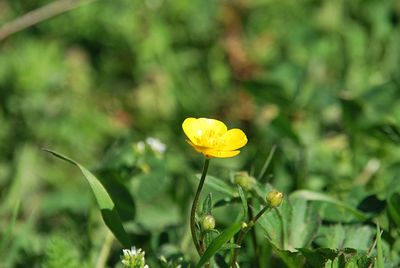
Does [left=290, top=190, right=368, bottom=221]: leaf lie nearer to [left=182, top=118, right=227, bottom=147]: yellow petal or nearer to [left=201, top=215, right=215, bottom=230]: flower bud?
[left=182, top=118, right=227, bottom=147]: yellow petal

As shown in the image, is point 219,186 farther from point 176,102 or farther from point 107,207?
point 176,102

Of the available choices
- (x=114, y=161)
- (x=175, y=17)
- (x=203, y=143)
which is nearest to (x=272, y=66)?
(x=175, y=17)

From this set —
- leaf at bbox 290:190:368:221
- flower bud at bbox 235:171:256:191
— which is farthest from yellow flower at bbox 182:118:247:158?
leaf at bbox 290:190:368:221

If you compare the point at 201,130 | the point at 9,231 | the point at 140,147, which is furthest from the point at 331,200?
the point at 9,231

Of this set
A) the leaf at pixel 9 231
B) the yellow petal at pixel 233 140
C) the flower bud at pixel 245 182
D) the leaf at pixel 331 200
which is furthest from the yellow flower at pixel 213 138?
the leaf at pixel 9 231

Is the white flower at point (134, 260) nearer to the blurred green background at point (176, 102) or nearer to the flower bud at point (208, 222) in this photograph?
the flower bud at point (208, 222)
